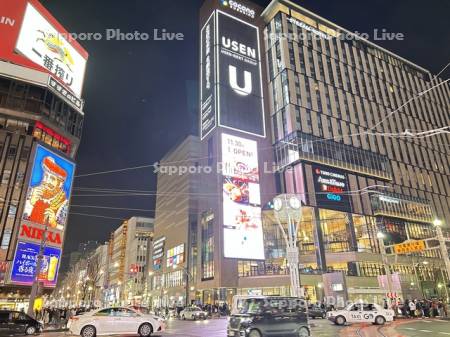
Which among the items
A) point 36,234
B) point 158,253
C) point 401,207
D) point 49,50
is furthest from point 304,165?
point 158,253

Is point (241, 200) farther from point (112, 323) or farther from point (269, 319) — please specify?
point (269, 319)

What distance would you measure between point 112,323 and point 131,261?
109m

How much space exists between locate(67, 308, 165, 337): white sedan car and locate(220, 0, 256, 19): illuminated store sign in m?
77.7

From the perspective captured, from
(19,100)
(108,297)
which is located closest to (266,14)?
(19,100)

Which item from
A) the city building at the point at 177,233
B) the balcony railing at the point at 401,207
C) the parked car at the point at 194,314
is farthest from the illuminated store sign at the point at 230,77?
Result: the parked car at the point at 194,314

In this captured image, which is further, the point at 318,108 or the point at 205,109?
the point at 318,108

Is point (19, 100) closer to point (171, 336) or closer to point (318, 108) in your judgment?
point (171, 336)

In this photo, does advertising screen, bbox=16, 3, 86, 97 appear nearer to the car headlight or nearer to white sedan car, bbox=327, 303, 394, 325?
the car headlight

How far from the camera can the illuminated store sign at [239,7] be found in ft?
263

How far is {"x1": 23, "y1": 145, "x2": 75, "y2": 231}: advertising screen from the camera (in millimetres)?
39719

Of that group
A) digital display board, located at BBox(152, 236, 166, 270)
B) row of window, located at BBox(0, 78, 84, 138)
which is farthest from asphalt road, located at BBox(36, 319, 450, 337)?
digital display board, located at BBox(152, 236, 166, 270)

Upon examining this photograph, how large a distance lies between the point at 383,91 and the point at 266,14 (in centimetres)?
3920

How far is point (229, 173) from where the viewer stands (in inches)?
2534

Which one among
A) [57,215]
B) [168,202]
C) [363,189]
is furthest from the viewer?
[168,202]
